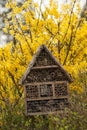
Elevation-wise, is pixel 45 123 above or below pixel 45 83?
below

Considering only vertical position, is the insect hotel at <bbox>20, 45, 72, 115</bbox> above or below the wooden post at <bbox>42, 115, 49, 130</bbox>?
above

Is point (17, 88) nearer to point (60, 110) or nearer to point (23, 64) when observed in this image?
point (23, 64)

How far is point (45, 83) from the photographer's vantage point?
699 centimetres

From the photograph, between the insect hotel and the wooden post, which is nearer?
the insect hotel

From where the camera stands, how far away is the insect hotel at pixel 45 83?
273 inches

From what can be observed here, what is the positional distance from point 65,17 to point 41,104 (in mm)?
1909

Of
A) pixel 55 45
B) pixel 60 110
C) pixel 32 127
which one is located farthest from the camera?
pixel 55 45

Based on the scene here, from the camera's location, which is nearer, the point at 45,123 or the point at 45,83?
the point at 45,83

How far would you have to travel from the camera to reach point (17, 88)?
8.29m

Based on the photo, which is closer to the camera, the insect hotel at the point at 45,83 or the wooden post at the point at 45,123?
the insect hotel at the point at 45,83

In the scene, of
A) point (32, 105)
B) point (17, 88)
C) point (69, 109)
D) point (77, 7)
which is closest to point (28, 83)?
point (32, 105)

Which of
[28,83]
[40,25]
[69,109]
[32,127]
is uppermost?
[40,25]

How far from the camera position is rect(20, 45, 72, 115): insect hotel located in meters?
6.94

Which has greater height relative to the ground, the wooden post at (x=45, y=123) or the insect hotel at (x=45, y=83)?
the insect hotel at (x=45, y=83)
